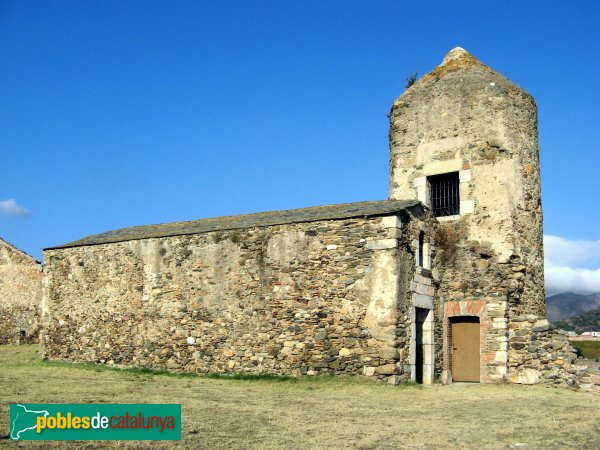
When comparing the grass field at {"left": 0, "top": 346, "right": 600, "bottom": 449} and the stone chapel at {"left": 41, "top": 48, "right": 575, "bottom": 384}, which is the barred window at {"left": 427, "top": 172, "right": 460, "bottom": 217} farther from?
the grass field at {"left": 0, "top": 346, "right": 600, "bottom": 449}

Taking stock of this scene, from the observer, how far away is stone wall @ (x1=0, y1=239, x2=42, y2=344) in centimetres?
2547

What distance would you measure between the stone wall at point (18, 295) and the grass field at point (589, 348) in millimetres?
20318

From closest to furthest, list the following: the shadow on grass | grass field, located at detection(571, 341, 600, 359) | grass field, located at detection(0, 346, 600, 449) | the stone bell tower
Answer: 1. grass field, located at detection(0, 346, 600, 449)
2. the shadow on grass
3. the stone bell tower
4. grass field, located at detection(571, 341, 600, 359)

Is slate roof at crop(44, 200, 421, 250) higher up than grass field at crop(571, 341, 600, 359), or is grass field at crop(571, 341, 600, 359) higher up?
slate roof at crop(44, 200, 421, 250)

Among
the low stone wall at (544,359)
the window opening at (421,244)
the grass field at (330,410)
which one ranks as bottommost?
the grass field at (330,410)

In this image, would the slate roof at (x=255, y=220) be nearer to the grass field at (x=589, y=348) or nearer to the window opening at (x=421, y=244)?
the window opening at (x=421, y=244)

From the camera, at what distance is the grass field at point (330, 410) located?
7422 mm

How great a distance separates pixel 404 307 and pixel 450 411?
12.5ft

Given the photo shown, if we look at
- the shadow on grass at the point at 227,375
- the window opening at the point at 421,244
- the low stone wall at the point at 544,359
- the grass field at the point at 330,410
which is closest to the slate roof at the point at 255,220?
the window opening at the point at 421,244

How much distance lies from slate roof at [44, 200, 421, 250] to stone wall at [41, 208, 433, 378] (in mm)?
174

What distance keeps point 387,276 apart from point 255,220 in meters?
4.57

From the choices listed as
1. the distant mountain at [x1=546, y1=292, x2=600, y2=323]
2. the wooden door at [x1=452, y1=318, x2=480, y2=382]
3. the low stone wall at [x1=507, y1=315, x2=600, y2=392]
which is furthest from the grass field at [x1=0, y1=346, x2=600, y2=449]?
the distant mountain at [x1=546, y1=292, x2=600, y2=323]

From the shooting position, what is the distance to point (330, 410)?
9.70 m

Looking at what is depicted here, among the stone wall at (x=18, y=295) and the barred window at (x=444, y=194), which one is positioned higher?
the barred window at (x=444, y=194)
